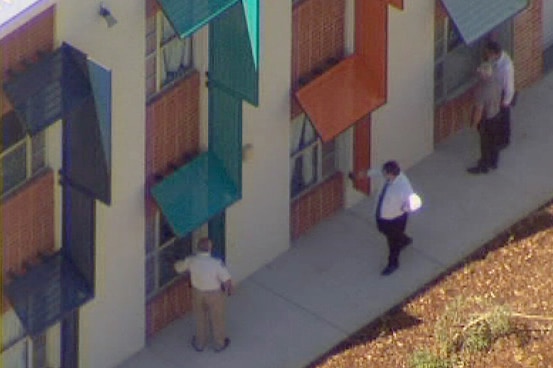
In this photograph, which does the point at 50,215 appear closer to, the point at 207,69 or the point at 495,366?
the point at 207,69

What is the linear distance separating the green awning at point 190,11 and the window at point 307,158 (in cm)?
348

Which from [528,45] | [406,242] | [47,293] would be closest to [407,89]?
[406,242]

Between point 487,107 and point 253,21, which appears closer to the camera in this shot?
point 253,21

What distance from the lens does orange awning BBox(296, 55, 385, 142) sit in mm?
35938

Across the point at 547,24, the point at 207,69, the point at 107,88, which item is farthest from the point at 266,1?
the point at 547,24

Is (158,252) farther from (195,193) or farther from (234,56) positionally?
(234,56)

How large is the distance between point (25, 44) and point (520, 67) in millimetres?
9358

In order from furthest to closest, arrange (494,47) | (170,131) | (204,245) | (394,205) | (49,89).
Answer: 1. (494,47)
2. (394,205)
3. (204,245)
4. (170,131)
5. (49,89)

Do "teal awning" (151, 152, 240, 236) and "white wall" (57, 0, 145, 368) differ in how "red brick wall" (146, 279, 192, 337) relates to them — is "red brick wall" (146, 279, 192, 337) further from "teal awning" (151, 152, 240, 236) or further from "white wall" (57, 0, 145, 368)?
"teal awning" (151, 152, 240, 236)

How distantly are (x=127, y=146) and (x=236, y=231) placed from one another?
2446mm

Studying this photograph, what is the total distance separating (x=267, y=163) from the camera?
3591 cm

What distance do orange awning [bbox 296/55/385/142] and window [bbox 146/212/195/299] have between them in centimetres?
208

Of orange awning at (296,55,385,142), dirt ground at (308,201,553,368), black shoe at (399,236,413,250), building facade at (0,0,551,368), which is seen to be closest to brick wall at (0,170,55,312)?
building facade at (0,0,551,368)

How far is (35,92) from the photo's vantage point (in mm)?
32000
